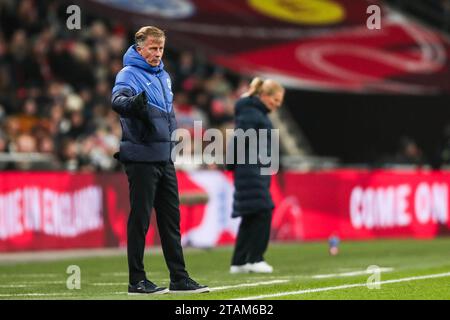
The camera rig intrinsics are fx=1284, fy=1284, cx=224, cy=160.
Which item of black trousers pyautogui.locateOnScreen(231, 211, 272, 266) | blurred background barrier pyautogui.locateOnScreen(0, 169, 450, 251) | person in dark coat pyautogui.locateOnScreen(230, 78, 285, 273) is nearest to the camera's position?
person in dark coat pyautogui.locateOnScreen(230, 78, 285, 273)

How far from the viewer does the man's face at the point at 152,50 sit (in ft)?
37.2

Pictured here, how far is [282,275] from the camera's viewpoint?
→ 14727 mm

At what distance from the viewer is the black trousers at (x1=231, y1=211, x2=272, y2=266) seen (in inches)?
618

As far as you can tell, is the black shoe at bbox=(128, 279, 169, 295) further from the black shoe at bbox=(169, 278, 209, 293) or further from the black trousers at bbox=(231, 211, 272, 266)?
the black trousers at bbox=(231, 211, 272, 266)

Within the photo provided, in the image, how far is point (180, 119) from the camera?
27.0m

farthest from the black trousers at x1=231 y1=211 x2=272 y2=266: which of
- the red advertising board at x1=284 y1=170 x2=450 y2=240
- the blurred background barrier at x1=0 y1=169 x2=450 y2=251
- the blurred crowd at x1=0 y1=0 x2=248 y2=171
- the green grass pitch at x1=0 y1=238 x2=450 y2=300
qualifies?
the red advertising board at x1=284 y1=170 x2=450 y2=240

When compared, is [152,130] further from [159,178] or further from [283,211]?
[283,211]

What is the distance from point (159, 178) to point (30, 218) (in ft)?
30.1

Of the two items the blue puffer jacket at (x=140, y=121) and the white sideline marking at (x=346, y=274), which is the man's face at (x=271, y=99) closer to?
the white sideline marking at (x=346, y=274)

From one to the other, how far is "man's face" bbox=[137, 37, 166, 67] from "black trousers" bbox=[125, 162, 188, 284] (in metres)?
0.93

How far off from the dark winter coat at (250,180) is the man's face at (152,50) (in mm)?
4198

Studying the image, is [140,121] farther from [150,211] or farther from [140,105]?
[150,211]

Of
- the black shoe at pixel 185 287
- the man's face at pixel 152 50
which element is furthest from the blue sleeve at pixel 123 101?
the black shoe at pixel 185 287

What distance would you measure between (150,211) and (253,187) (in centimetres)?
432
